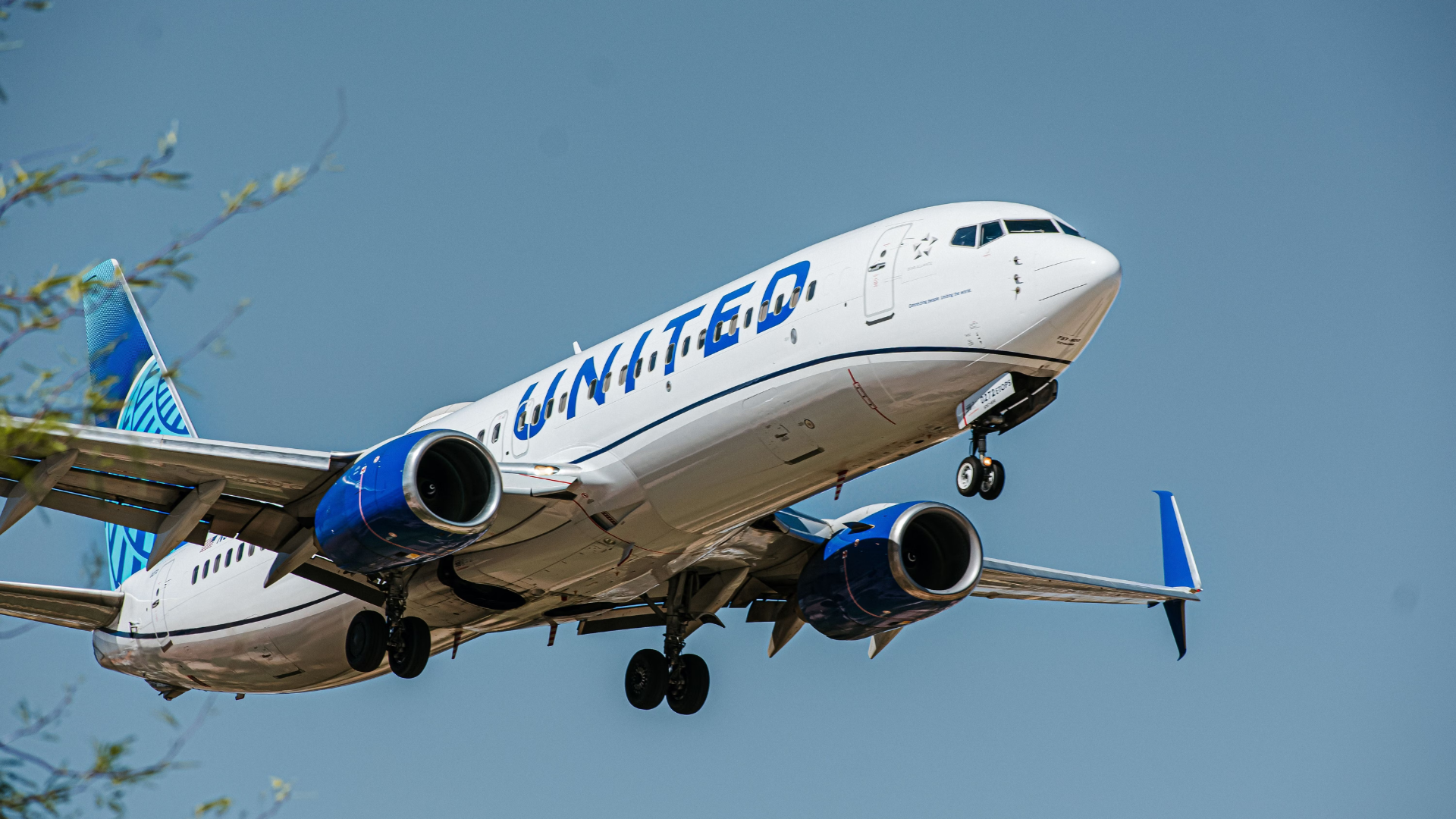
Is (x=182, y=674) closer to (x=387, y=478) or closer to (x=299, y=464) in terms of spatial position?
(x=299, y=464)

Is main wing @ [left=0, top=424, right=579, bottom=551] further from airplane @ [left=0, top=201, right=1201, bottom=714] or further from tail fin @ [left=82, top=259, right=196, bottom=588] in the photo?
tail fin @ [left=82, top=259, right=196, bottom=588]

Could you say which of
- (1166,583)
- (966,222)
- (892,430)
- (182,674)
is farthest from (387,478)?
(1166,583)

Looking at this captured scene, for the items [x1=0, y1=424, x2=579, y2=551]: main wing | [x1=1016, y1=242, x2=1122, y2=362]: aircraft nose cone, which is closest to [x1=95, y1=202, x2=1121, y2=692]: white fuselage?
[x1=1016, y1=242, x2=1122, y2=362]: aircraft nose cone

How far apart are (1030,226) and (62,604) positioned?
63.0ft

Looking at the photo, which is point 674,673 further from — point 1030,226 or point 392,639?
point 1030,226

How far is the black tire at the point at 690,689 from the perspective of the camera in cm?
2703

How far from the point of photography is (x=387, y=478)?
20.5 meters

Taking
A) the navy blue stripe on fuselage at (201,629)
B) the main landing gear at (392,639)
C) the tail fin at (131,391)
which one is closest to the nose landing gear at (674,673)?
the main landing gear at (392,639)

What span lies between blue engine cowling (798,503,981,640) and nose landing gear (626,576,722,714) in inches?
86.8

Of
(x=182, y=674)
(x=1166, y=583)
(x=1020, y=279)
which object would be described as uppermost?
(x=1020, y=279)

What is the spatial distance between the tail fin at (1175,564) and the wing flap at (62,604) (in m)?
20.1

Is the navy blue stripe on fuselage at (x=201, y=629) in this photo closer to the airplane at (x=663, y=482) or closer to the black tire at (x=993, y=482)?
the airplane at (x=663, y=482)

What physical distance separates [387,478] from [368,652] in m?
4.09

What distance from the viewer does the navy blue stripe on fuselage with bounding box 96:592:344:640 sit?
1025 inches
